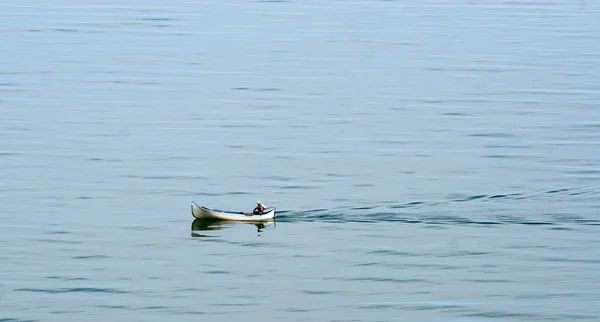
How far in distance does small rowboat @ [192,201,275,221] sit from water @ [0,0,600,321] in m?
0.51

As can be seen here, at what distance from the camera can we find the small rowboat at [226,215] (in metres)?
51.3

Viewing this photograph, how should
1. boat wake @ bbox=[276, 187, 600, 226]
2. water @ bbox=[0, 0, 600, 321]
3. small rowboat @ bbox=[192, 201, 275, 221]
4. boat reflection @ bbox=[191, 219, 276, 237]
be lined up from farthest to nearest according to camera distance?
boat wake @ bbox=[276, 187, 600, 226], boat reflection @ bbox=[191, 219, 276, 237], small rowboat @ bbox=[192, 201, 275, 221], water @ bbox=[0, 0, 600, 321]

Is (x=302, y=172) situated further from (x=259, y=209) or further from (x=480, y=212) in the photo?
(x=480, y=212)

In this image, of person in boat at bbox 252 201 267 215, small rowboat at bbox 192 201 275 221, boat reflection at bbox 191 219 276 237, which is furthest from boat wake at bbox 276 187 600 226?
person in boat at bbox 252 201 267 215

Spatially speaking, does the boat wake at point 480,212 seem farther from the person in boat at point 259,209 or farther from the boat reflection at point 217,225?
the person in boat at point 259,209

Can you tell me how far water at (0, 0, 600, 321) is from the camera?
43438 millimetres

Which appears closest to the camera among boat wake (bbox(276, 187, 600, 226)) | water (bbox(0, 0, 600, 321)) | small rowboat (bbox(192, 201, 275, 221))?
water (bbox(0, 0, 600, 321))

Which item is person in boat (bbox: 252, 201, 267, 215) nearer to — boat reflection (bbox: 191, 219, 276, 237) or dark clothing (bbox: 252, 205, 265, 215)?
dark clothing (bbox: 252, 205, 265, 215)

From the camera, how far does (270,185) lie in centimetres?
5806

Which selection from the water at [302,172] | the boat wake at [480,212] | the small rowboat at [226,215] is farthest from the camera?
the boat wake at [480,212]

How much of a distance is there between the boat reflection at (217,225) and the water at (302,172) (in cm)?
12

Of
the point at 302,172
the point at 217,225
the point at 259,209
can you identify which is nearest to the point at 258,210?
the point at 259,209

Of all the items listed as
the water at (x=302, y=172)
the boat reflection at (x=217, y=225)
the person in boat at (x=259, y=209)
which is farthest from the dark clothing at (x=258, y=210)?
the water at (x=302, y=172)

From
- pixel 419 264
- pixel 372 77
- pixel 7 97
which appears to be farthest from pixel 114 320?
pixel 372 77
